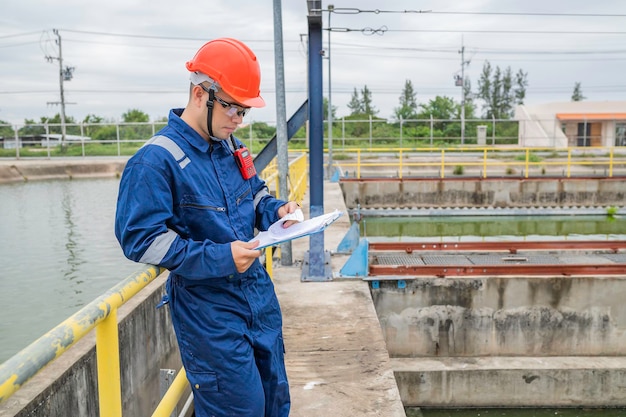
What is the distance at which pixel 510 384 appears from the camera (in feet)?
19.1

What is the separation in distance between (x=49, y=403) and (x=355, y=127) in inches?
1388

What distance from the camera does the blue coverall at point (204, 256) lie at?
69.1 inches

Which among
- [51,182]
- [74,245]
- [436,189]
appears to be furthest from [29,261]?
[51,182]

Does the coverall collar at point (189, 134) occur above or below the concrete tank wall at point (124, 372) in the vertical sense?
above

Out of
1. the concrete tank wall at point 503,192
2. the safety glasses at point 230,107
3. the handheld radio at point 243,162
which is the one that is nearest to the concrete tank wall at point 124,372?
the handheld radio at point 243,162

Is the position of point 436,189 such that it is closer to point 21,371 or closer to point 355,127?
point 21,371

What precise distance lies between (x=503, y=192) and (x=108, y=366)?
50.3ft

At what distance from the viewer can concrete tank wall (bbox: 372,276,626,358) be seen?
616cm

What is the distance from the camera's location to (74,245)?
10.9 metres

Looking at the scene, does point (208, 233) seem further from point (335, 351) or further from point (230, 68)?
point (335, 351)

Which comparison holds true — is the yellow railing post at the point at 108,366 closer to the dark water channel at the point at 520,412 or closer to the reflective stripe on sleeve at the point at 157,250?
the reflective stripe on sleeve at the point at 157,250

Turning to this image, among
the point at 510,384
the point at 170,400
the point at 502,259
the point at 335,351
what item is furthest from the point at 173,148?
the point at 502,259

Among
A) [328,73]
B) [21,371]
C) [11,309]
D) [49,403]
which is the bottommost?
[11,309]

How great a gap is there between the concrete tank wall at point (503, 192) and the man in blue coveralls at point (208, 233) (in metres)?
14.1
